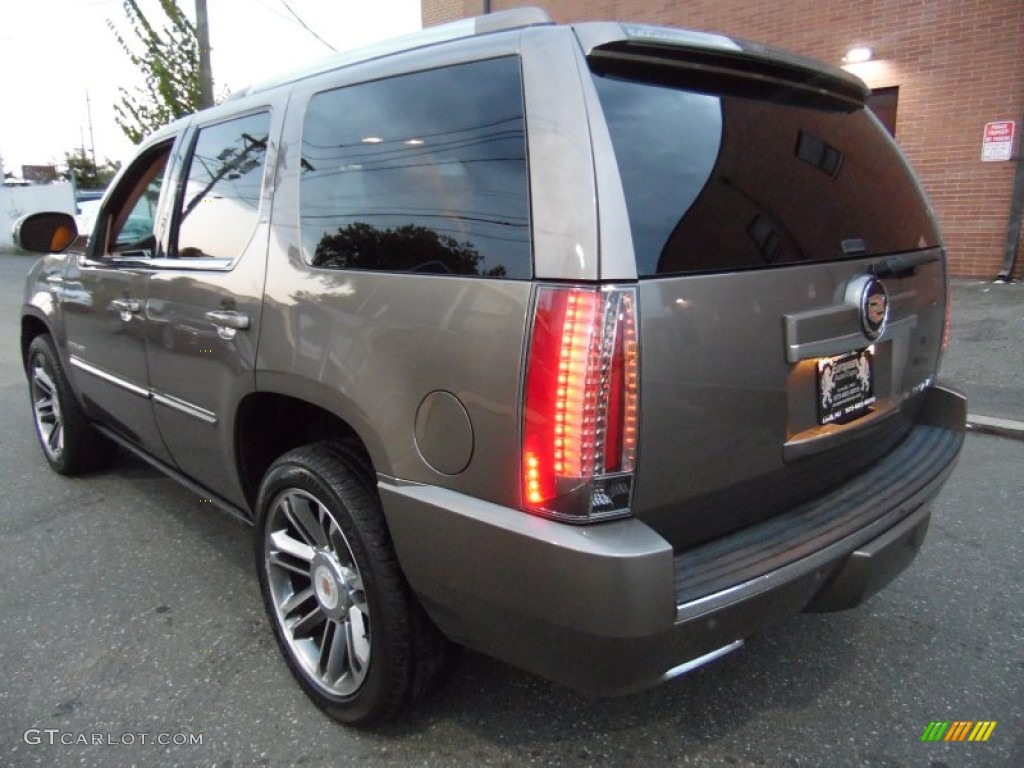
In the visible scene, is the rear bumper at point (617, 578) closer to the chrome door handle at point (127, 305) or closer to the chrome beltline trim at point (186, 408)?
the chrome beltline trim at point (186, 408)

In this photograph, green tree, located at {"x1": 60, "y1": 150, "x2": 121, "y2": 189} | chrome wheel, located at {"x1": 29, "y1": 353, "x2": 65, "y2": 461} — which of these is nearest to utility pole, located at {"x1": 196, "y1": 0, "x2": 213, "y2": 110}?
chrome wheel, located at {"x1": 29, "y1": 353, "x2": 65, "y2": 461}

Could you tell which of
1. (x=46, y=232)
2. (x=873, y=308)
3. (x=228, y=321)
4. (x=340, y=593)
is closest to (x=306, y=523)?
(x=340, y=593)

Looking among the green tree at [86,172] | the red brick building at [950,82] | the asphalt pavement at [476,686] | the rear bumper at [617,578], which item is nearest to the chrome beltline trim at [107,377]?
the asphalt pavement at [476,686]

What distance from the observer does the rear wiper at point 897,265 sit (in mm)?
2139

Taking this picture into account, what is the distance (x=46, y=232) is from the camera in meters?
3.89

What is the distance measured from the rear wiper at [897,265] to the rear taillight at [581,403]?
0.95m

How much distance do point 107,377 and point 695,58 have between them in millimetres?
2927

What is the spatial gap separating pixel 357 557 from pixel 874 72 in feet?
34.5

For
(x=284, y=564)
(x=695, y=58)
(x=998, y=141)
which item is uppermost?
(x=998, y=141)

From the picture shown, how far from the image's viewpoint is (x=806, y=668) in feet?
8.24

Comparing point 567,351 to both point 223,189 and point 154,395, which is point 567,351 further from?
point 154,395

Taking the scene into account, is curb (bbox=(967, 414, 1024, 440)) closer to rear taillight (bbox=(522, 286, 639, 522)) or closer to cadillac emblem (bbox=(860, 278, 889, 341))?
cadillac emblem (bbox=(860, 278, 889, 341))

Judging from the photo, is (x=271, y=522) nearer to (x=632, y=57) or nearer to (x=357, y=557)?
(x=357, y=557)

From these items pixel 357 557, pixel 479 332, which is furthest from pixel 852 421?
pixel 357 557
